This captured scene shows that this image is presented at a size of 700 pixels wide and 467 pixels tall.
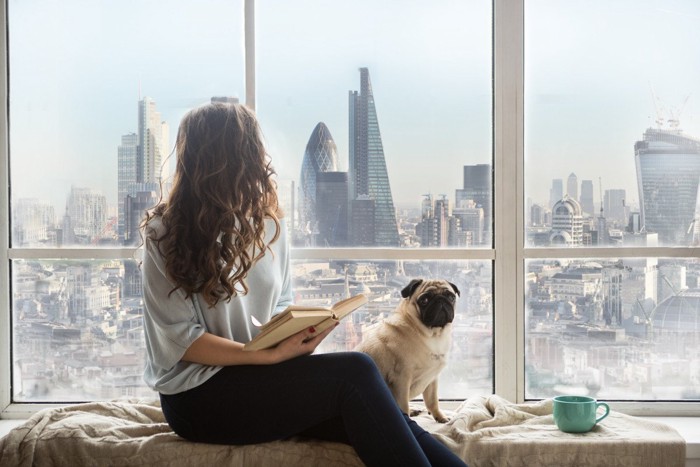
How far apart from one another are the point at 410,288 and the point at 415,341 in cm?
16

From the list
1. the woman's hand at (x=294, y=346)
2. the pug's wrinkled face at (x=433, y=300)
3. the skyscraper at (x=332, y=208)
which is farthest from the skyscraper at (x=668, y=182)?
the woman's hand at (x=294, y=346)

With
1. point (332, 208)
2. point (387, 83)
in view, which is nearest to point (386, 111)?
point (387, 83)

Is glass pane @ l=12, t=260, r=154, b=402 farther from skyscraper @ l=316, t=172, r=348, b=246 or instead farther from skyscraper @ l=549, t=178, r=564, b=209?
skyscraper @ l=549, t=178, r=564, b=209

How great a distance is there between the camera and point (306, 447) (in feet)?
6.47

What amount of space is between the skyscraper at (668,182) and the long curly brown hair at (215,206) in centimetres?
140

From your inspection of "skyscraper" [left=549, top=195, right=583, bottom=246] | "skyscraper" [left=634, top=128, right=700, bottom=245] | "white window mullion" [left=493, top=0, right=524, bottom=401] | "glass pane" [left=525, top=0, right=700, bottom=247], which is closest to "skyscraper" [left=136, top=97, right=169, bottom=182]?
"white window mullion" [left=493, top=0, right=524, bottom=401]

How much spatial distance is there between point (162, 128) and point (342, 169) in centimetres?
66

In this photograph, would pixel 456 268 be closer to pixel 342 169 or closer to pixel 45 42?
pixel 342 169

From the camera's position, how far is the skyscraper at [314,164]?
2.58 m

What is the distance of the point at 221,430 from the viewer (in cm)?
189

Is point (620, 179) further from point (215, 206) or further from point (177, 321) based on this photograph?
point (177, 321)

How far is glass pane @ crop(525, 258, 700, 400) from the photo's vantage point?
2580mm

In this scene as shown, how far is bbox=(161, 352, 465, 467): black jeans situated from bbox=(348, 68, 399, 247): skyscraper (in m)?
0.81

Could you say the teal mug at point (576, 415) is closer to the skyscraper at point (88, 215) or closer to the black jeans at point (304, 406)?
the black jeans at point (304, 406)
